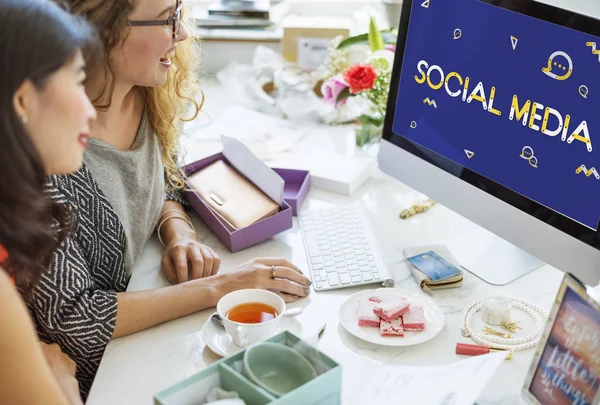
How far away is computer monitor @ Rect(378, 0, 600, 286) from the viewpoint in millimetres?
1207

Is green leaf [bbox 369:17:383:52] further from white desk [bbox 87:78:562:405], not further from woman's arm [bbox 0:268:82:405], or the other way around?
woman's arm [bbox 0:268:82:405]

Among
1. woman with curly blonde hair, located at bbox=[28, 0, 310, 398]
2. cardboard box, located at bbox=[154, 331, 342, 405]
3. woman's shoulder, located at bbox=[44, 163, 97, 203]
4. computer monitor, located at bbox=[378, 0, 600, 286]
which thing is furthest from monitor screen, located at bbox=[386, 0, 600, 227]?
woman's shoulder, located at bbox=[44, 163, 97, 203]

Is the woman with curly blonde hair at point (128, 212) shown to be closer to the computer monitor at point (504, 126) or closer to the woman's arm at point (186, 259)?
the woman's arm at point (186, 259)

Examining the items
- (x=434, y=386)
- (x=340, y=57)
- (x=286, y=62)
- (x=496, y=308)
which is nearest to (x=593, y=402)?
(x=434, y=386)

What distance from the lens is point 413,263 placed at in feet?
4.74

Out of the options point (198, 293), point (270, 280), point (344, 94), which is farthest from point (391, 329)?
point (344, 94)

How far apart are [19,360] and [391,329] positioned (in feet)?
1.98

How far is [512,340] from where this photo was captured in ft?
4.05

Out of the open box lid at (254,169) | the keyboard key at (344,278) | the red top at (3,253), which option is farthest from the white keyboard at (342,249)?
the red top at (3,253)

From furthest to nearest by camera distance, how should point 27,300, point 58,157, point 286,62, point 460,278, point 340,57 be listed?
1. point 286,62
2. point 340,57
3. point 460,278
4. point 27,300
5. point 58,157

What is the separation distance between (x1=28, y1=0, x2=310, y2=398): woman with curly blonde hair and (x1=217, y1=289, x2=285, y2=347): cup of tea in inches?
3.2

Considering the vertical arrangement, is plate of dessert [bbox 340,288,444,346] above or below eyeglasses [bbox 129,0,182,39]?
below

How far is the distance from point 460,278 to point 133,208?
67 centimetres

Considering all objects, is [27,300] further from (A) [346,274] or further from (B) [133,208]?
(A) [346,274]
